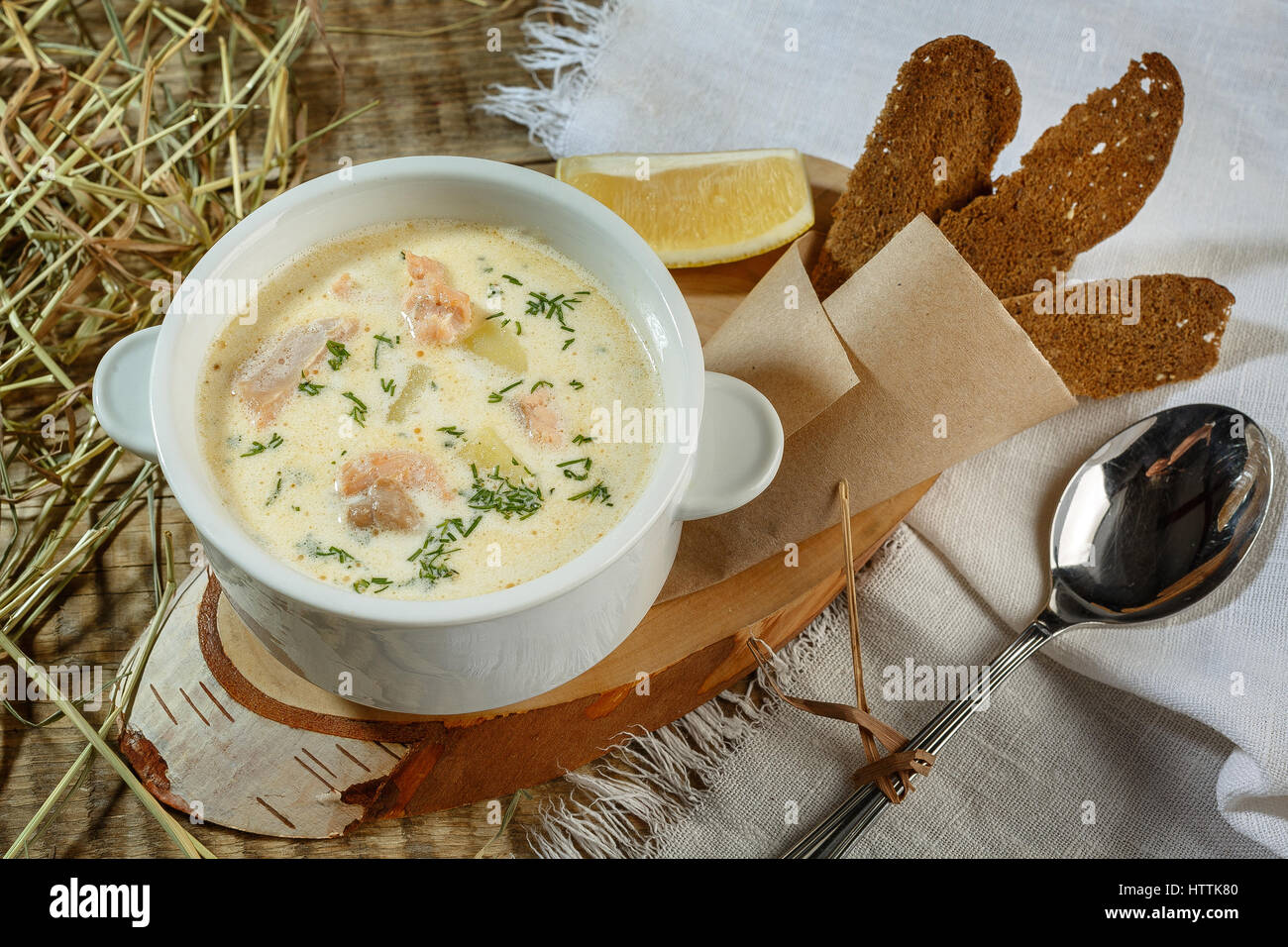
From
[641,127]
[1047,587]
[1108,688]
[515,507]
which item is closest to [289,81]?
[641,127]

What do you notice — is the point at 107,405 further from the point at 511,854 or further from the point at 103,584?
the point at 511,854

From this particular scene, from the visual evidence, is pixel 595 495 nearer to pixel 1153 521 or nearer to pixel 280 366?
pixel 280 366

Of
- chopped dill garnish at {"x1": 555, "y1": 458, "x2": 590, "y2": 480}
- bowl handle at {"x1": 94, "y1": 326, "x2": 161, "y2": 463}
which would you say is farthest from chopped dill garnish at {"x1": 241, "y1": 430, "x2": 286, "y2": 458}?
chopped dill garnish at {"x1": 555, "y1": 458, "x2": 590, "y2": 480}

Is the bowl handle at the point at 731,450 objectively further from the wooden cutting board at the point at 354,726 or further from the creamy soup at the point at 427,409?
the wooden cutting board at the point at 354,726

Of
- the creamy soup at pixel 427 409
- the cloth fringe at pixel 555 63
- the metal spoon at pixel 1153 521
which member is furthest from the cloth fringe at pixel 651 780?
the cloth fringe at pixel 555 63

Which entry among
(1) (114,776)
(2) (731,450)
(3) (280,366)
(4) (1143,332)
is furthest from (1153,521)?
(1) (114,776)

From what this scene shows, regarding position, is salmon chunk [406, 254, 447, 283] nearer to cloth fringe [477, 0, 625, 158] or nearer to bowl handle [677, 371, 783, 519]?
bowl handle [677, 371, 783, 519]

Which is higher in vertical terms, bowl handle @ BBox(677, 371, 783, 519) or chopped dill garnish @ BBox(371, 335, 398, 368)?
chopped dill garnish @ BBox(371, 335, 398, 368)
